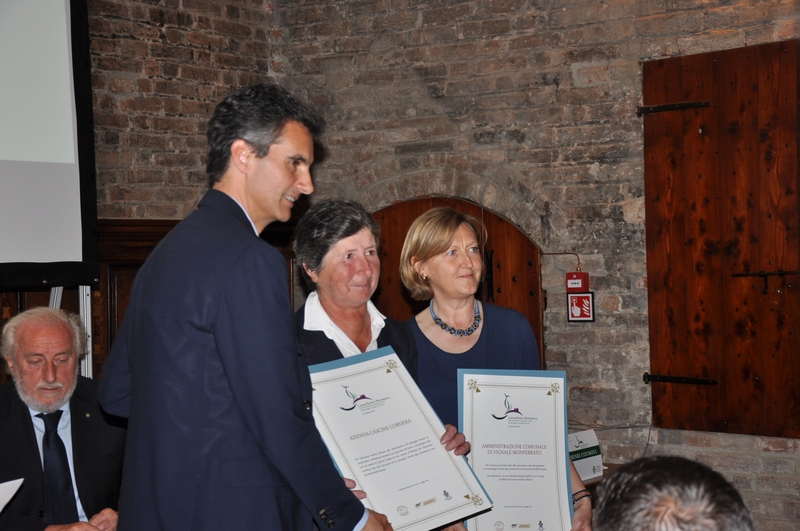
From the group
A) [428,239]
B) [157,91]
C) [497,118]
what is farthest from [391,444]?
[157,91]

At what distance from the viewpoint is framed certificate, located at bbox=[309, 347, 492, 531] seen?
2160mm

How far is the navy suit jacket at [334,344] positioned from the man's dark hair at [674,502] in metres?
1.37

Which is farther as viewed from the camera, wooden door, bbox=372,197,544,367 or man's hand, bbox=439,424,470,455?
wooden door, bbox=372,197,544,367

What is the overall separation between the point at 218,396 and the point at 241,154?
1.79 feet

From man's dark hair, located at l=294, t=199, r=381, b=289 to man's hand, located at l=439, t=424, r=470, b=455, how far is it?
636 millimetres

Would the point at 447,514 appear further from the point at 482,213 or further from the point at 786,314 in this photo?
the point at 482,213

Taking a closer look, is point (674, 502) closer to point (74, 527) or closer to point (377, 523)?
point (377, 523)

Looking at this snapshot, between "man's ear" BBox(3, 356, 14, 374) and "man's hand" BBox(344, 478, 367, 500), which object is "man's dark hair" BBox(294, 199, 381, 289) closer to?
"man's hand" BBox(344, 478, 367, 500)

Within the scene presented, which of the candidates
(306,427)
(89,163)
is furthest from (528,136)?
(306,427)

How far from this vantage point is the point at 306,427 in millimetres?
1785

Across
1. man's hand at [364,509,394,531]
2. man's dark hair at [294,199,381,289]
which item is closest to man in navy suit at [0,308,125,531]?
man's dark hair at [294,199,381,289]

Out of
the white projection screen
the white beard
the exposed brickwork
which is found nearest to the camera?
the white beard

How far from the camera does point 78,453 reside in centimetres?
291

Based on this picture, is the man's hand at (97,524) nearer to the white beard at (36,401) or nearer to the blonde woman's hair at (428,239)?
the white beard at (36,401)
